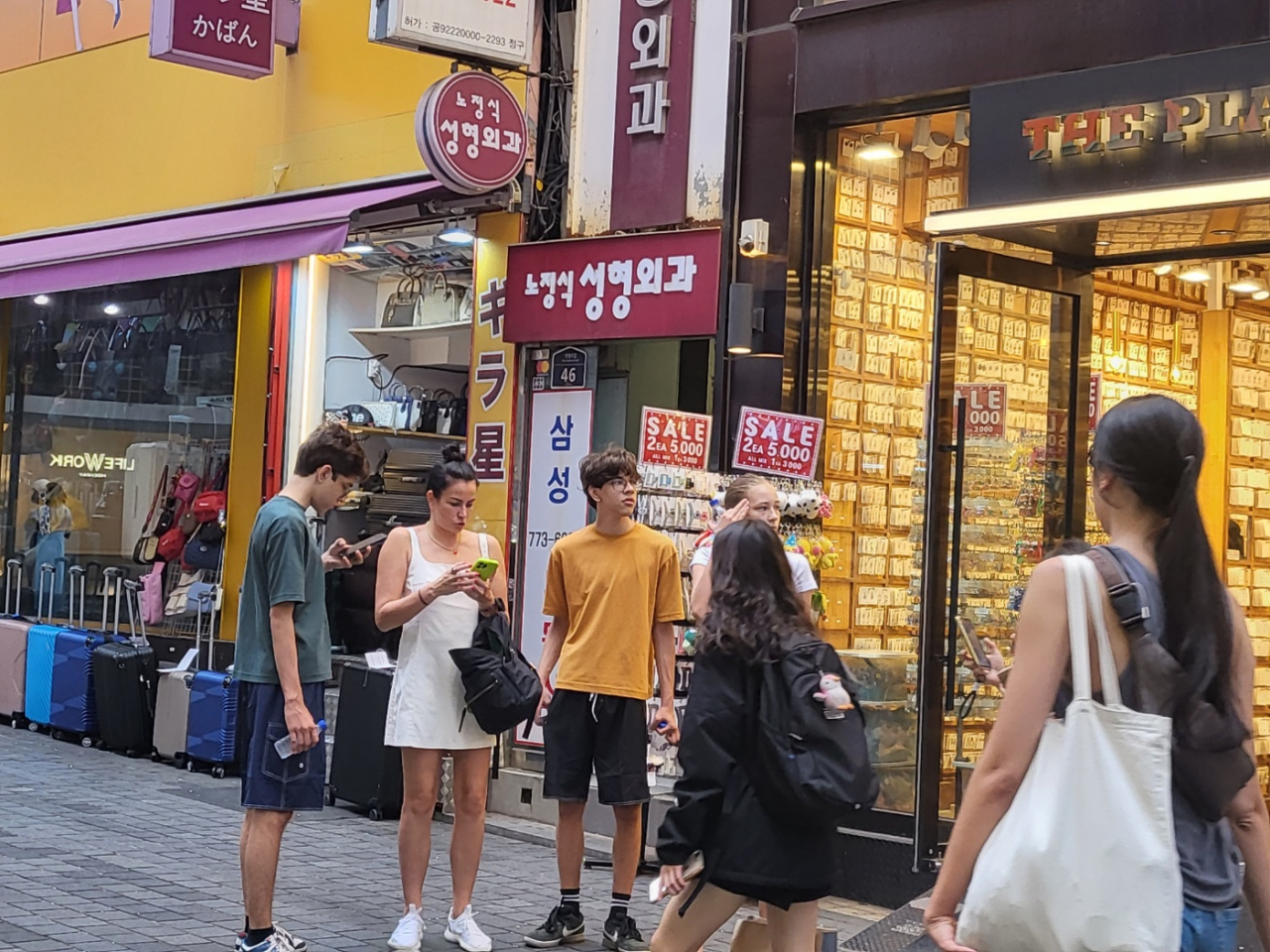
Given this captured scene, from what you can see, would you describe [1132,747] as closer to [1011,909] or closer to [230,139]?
[1011,909]

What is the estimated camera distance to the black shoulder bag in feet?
8.87

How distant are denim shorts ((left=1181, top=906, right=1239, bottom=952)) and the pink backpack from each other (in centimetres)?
1145

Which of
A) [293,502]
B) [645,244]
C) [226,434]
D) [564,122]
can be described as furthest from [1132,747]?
[226,434]

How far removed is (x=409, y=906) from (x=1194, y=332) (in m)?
5.77

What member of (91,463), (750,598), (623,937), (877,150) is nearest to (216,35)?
(91,463)

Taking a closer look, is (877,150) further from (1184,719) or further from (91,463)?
(91,463)

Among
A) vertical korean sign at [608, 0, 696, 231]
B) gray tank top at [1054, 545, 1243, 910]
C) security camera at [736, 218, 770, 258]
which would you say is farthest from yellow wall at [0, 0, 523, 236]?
gray tank top at [1054, 545, 1243, 910]

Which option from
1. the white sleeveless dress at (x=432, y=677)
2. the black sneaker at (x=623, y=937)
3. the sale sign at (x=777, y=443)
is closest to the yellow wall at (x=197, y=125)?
the sale sign at (x=777, y=443)

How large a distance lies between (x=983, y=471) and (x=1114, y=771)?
5403 mm

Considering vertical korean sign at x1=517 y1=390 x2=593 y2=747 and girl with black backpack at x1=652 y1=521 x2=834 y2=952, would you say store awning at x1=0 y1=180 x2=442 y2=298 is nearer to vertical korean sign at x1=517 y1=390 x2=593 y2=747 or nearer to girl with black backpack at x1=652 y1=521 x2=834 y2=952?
vertical korean sign at x1=517 y1=390 x2=593 y2=747

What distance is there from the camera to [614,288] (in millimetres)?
9969

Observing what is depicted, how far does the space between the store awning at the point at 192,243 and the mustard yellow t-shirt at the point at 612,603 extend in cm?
439

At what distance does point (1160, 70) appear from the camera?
7074 millimetres

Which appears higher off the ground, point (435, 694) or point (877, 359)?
point (877, 359)
